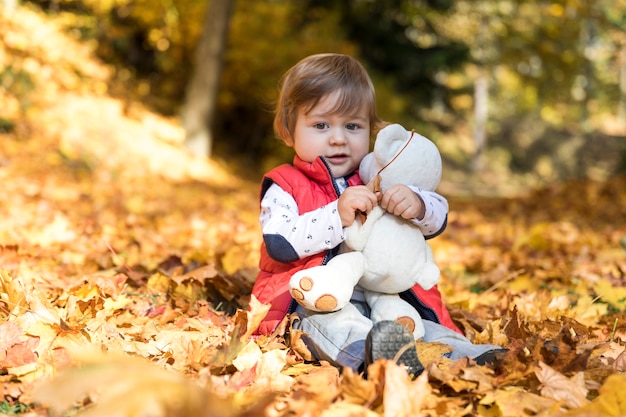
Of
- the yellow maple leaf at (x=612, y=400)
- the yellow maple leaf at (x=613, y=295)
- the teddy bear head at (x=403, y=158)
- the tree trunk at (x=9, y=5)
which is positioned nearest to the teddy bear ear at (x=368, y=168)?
the teddy bear head at (x=403, y=158)

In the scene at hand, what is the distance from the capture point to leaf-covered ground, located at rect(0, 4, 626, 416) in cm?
150

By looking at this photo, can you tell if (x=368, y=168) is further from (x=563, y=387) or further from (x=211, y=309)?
(x=563, y=387)

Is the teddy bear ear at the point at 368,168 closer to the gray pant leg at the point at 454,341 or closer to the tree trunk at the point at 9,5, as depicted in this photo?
the gray pant leg at the point at 454,341

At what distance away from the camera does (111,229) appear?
4.10 m

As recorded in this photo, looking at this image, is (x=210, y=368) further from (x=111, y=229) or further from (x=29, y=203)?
(x=29, y=203)

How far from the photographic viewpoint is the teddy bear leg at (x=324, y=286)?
188 cm

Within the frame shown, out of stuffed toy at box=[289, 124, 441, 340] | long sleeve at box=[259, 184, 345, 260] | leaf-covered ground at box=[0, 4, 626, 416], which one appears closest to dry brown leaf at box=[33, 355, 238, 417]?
leaf-covered ground at box=[0, 4, 626, 416]

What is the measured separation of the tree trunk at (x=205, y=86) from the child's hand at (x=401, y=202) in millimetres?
8281

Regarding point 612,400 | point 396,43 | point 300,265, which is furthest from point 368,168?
point 396,43

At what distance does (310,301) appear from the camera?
190 cm

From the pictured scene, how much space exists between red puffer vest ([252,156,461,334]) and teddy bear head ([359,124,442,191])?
0.65 feet

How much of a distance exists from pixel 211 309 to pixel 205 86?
8237 mm

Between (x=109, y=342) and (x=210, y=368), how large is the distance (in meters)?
0.37

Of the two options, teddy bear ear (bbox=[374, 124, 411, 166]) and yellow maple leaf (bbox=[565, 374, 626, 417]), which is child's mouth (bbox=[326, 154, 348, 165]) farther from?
yellow maple leaf (bbox=[565, 374, 626, 417])
